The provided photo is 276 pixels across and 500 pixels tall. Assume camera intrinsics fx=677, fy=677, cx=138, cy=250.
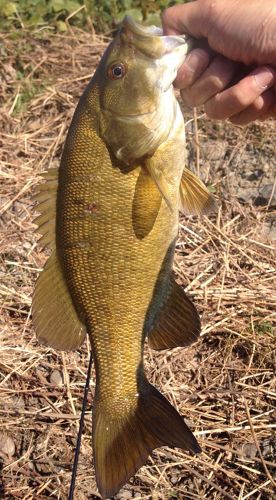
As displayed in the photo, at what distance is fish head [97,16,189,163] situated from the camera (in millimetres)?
1965

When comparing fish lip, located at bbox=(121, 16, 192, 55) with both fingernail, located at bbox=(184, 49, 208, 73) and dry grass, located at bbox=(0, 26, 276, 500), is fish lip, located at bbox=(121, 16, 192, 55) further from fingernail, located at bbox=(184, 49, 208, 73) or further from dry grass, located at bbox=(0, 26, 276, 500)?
dry grass, located at bbox=(0, 26, 276, 500)

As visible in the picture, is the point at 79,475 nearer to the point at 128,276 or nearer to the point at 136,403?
the point at 136,403

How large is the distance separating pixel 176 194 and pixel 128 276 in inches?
11.2

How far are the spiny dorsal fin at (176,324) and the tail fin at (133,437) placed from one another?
166 mm

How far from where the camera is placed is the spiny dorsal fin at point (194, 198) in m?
2.10

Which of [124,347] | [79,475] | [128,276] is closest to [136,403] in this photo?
[124,347]

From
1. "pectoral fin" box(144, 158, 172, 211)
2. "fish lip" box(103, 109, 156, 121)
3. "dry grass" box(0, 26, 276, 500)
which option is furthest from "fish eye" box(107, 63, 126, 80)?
"dry grass" box(0, 26, 276, 500)

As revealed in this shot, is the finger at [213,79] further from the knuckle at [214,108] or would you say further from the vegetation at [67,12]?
the vegetation at [67,12]

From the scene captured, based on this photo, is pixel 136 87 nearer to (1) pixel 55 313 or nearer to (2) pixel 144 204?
(2) pixel 144 204

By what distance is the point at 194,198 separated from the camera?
2.11 m

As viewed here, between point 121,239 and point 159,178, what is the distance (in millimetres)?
210

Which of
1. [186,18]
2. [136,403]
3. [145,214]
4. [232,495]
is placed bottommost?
[232,495]

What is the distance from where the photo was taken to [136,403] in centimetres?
209

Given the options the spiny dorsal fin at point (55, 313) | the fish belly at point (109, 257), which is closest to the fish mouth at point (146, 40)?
the fish belly at point (109, 257)
